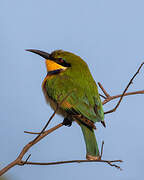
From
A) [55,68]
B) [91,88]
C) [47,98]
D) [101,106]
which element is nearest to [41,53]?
[55,68]

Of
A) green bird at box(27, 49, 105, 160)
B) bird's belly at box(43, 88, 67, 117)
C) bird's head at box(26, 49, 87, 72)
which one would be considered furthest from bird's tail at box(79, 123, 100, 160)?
bird's head at box(26, 49, 87, 72)

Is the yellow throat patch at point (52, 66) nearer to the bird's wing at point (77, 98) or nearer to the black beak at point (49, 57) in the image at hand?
the black beak at point (49, 57)

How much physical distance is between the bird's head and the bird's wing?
192mm

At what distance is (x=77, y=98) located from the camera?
286cm

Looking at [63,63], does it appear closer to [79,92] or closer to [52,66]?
[52,66]

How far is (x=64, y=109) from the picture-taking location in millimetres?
2924

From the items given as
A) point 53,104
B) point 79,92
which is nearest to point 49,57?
point 53,104

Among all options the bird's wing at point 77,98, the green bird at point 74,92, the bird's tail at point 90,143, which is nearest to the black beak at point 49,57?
the green bird at point 74,92

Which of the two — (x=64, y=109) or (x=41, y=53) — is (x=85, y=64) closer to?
(x=41, y=53)

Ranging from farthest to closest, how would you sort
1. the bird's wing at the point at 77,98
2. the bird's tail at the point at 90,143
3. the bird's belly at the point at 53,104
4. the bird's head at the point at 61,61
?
the bird's head at the point at 61,61 < the bird's belly at the point at 53,104 < the bird's wing at the point at 77,98 < the bird's tail at the point at 90,143

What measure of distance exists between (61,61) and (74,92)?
0.53m

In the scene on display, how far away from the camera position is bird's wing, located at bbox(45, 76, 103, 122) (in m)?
2.76

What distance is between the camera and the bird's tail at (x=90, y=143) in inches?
104

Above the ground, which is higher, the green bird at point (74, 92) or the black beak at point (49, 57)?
the black beak at point (49, 57)
